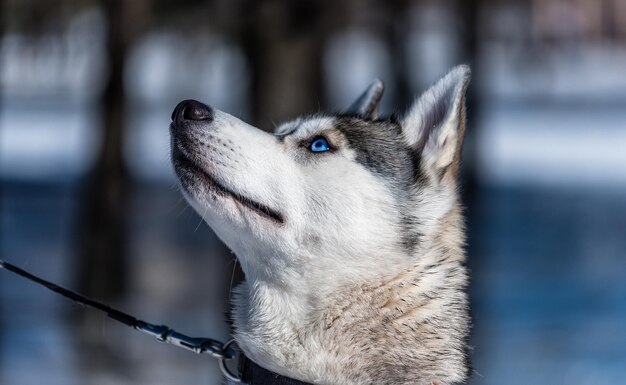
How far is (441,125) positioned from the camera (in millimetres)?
3697

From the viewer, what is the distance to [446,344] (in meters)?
3.41

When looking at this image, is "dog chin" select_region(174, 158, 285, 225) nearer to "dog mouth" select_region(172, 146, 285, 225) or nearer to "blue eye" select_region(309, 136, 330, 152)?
"dog mouth" select_region(172, 146, 285, 225)

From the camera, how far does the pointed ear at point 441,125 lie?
11.9ft

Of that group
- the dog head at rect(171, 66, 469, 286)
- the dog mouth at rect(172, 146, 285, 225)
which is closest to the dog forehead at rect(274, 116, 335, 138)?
the dog head at rect(171, 66, 469, 286)

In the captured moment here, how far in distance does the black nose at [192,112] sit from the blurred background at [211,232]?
35cm

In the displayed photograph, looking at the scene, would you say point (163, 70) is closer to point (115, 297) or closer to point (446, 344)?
point (115, 297)

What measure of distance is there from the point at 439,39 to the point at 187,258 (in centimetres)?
1920

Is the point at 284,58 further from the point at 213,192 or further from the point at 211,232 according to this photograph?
Answer: the point at 211,232

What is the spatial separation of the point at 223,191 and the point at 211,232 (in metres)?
11.2

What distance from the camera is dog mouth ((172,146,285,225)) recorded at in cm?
344

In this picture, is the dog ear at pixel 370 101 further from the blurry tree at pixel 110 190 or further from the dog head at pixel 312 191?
the blurry tree at pixel 110 190

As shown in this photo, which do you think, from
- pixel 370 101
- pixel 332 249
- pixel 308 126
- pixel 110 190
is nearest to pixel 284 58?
pixel 110 190

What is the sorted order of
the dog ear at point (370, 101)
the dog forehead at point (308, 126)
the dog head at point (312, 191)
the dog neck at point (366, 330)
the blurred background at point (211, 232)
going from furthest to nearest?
the blurred background at point (211, 232)
the dog ear at point (370, 101)
the dog forehead at point (308, 126)
the dog head at point (312, 191)
the dog neck at point (366, 330)

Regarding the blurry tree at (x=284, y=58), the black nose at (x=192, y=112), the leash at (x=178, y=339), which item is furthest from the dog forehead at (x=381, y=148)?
the blurry tree at (x=284, y=58)
